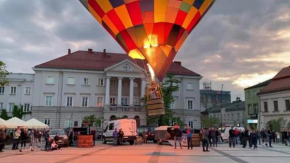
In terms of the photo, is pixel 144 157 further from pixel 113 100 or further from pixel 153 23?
pixel 113 100

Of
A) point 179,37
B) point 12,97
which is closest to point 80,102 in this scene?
point 12,97

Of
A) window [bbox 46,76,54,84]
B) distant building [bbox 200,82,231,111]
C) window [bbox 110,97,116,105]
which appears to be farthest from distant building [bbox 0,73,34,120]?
distant building [bbox 200,82,231,111]

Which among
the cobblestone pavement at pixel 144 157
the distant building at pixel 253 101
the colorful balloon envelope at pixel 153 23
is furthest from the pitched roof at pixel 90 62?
the colorful balloon envelope at pixel 153 23

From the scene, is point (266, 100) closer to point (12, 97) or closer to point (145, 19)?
point (145, 19)

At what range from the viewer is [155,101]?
518 inches

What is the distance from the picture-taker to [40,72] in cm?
4628

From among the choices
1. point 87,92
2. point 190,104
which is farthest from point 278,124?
point 87,92

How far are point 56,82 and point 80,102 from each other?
17.2 ft

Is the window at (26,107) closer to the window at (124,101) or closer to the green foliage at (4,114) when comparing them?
the green foliage at (4,114)

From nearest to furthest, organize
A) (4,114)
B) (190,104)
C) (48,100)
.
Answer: (4,114), (48,100), (190,104)

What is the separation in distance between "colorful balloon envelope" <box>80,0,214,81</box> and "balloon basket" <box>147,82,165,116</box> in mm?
778

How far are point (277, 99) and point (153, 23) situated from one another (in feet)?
121

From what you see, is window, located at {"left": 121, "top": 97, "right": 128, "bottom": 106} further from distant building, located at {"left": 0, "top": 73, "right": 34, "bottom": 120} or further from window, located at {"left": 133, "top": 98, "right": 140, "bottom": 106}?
distant building, located at {"left": 0, "top": 73, "right": 34, "bottom": 120}

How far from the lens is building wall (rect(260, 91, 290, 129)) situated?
138 ft
